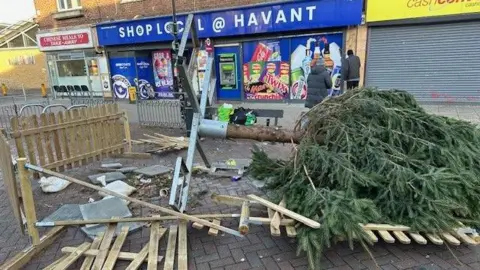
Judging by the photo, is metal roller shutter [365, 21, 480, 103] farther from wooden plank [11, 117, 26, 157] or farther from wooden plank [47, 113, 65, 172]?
wooden plank [11, 117, 26, 157]

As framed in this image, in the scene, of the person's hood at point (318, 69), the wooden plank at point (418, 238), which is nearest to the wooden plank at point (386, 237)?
the wooden plank at point (418, 238)

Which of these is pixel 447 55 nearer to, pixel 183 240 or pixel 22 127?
pixel 183 240

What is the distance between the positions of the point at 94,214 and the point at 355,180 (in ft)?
9.67

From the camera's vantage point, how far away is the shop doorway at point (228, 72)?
42.4ft

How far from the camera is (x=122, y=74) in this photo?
15.9m

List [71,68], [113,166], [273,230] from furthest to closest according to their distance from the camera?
[71,68]
[113,166]
[273,230]

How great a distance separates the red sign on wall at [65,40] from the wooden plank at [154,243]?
15.1m

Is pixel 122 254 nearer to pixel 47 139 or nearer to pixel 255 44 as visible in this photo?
pixel 47 139

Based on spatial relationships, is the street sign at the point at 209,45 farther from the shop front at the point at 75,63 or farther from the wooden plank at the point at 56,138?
the wooden plank at the point at 56,138

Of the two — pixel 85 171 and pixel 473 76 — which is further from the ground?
pixel 473 76

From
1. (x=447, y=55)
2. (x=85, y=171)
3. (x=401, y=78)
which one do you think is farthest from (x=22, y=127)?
(x=447, y=55)

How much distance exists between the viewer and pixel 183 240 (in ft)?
10.7

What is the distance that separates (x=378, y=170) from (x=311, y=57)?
8.89m

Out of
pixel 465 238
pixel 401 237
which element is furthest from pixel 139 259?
pixel 465 238
